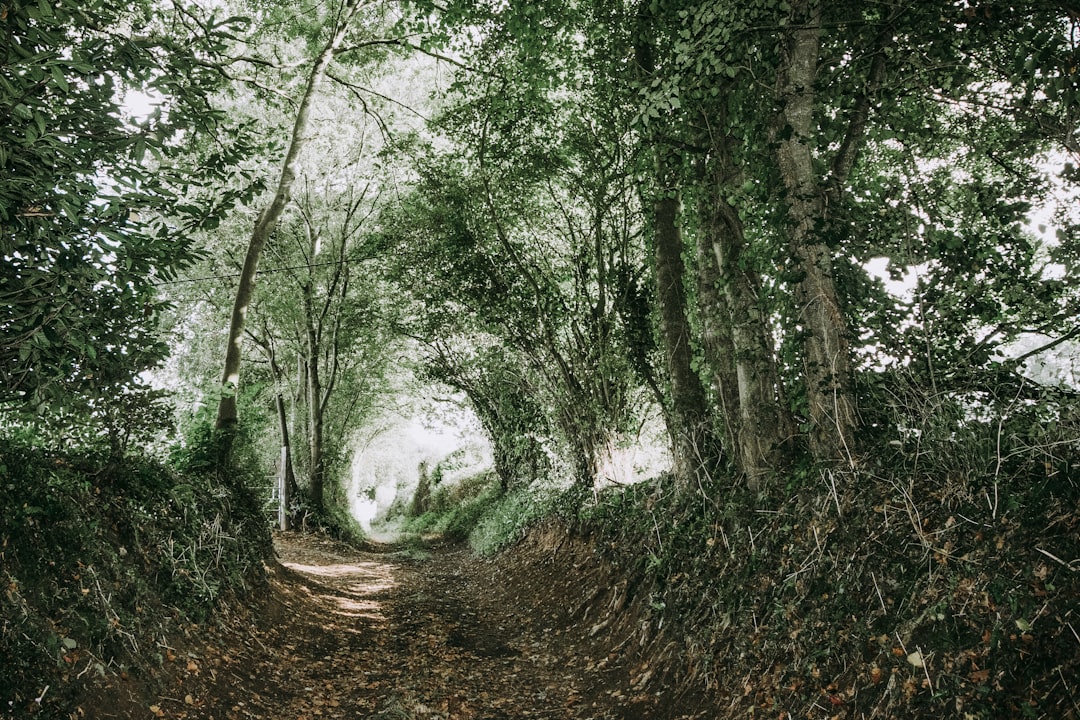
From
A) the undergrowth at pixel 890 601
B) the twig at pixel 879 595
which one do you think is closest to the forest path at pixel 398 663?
the undergrowth at pixel 890 601

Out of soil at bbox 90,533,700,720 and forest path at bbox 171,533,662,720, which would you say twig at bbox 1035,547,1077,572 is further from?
forest path at bbox 171,533,662,720

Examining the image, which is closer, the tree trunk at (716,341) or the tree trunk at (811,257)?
the tree trunk at (811,257)

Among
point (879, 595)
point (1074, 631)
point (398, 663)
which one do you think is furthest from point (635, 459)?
point (1074, 631)

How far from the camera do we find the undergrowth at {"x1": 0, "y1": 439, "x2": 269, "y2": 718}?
3.80 metres

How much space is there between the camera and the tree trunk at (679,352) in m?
6.55

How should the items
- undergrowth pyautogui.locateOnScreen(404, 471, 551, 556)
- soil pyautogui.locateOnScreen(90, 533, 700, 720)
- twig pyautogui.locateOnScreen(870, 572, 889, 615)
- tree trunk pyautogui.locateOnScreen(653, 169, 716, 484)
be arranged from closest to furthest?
twig pyautogui.locateOnScreen(870, 572, 889, 615) < soil pyautogui.locateOnScreen(90, 533, 700, 720) < tree trunk pyautogui.locateOnScreen(653, 169, 716, 484) < undergrowth pyautogui.locateOnScreen(404, 471, 551, 556)

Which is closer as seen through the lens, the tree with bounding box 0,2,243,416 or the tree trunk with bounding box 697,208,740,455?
the tree with bounding box 0,2,243,416

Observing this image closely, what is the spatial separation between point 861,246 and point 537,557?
26.5ft

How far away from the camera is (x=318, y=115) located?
49.2 feet

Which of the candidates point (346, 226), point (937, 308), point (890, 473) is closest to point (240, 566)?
point (890, 473)

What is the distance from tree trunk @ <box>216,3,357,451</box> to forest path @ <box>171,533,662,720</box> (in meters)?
2.42

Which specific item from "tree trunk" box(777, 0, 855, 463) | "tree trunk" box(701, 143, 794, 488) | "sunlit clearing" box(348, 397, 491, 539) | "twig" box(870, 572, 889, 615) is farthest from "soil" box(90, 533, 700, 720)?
"sunlit clearing" box(348, 397, 491, 539)

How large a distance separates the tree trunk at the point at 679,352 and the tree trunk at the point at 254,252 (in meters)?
5.77

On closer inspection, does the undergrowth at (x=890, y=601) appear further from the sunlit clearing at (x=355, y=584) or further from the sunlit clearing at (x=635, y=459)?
the sunlit clearing at (x=355, y=584)
